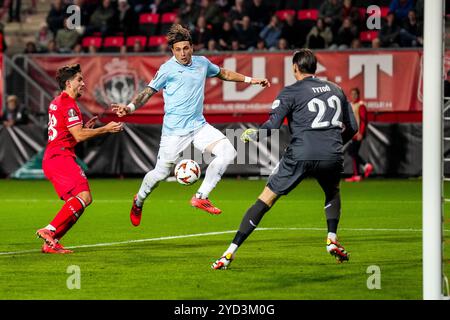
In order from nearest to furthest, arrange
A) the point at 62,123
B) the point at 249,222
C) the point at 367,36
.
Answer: the point at 249,222 < the point at 62,123 < the point at 367,36

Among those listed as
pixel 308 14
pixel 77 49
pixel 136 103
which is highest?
pixel 308 14

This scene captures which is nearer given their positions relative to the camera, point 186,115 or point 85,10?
point 186,115

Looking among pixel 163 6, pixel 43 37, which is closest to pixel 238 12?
pixel 163 6

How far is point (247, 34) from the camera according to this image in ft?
90.4

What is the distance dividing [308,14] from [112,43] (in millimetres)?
5355

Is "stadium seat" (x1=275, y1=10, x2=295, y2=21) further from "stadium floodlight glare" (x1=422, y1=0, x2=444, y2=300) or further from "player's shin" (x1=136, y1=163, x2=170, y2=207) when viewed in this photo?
"stadium floodlight glare" (x1=422, y1=0, x2=444, y2=300)

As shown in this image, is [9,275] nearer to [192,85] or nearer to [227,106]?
[192,85]

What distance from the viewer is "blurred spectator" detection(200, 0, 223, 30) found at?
91.9 feet

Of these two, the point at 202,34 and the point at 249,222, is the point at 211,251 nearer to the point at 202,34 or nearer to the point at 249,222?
the point at 249,222

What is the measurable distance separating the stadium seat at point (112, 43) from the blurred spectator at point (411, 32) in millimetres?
7634

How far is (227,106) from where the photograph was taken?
26.4 meters

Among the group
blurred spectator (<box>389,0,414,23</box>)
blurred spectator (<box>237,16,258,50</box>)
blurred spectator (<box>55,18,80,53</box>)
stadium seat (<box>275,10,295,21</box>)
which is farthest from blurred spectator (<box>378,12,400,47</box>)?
blurred spectator (<box>55,18,80,53</box>)

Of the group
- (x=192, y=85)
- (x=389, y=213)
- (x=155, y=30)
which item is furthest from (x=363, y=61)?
(x=192, y=85)

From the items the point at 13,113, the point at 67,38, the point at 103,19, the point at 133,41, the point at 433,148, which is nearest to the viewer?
the point at 433,148
